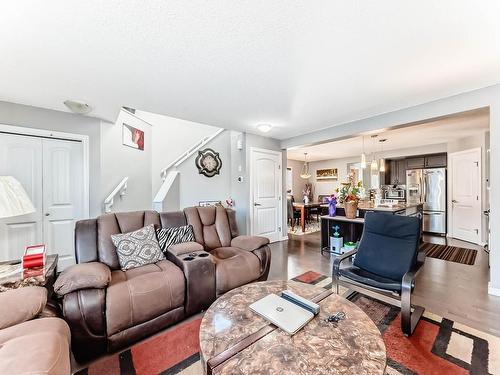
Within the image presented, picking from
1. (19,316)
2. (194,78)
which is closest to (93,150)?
(194,78)

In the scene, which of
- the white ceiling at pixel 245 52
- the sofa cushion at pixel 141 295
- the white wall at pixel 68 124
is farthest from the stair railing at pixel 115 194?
the sofa cushion at pixel 141 295

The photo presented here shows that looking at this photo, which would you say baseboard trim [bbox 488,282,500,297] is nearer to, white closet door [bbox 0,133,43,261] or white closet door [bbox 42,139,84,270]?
white closet door [bbox 42,139,84,270]

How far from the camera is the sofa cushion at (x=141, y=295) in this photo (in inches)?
63.4

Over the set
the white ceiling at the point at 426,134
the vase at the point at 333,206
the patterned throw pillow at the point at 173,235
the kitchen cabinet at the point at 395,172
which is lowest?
the patterned throw pillow at the point at 173,235

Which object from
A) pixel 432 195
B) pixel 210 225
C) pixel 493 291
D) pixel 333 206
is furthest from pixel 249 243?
pixel 432 195

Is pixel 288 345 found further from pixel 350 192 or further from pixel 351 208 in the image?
pixel 350 192

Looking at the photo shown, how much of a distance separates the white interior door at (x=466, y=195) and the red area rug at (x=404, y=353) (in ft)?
13.1

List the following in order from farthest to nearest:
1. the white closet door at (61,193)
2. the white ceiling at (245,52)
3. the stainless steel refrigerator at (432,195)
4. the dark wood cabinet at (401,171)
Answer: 1. the dark wood cabinet at (401,171)
2. the stainless steel refrigerator at (432,195)
3. the white closet door at (61,193)
4. the white ceiling at (245,52)

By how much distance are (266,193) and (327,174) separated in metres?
4.96

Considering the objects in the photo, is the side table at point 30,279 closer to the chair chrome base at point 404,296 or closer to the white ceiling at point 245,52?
the white ceiling at point 245,52

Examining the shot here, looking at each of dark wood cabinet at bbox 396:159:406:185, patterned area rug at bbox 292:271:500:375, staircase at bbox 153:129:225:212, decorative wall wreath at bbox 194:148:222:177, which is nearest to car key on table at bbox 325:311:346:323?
patterned area rug at bbox 292:271:500:375

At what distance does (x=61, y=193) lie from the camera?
10.4 ft

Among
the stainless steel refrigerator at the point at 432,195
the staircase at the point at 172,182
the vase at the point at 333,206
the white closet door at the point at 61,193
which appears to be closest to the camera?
the white closet door at the point at 61,193

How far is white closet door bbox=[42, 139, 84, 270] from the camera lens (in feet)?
10.1
